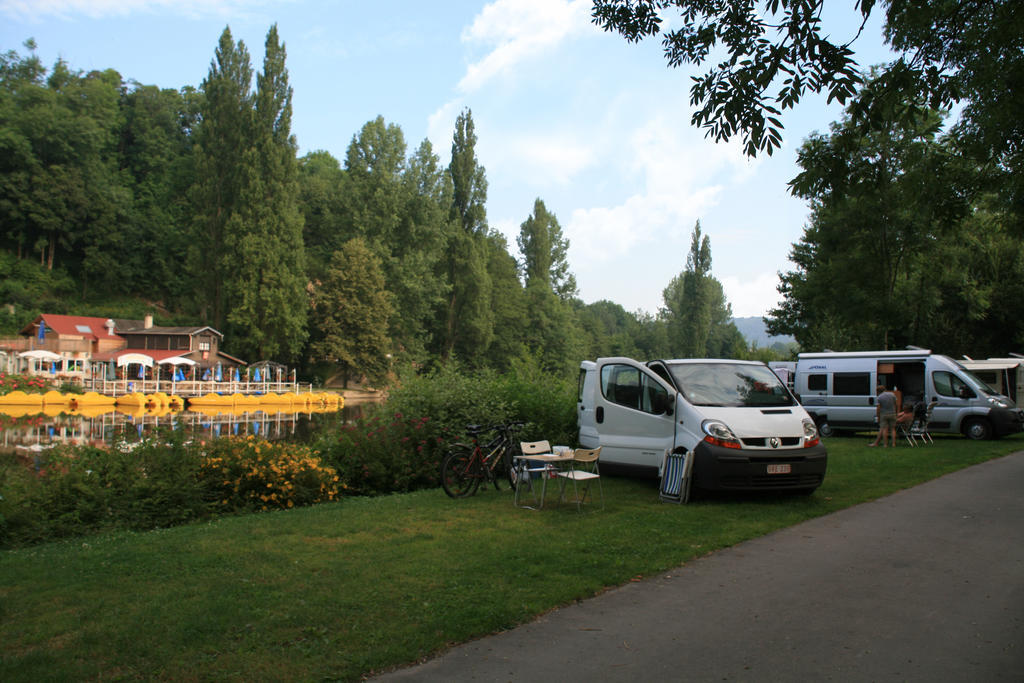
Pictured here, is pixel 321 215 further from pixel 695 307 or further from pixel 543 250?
pixel 695 307

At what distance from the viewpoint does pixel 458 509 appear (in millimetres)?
9727

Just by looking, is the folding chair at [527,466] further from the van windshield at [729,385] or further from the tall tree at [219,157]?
the tall tree at [219,157]

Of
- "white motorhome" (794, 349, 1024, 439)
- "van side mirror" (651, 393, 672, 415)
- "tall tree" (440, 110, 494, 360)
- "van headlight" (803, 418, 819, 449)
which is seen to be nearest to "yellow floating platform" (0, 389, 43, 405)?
"tall tree" (440, 110, 494, 360)

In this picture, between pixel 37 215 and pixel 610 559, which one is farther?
pixel 37 215

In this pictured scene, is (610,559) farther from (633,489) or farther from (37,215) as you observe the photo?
(37,215)

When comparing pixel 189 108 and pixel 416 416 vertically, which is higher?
pixel 189 108

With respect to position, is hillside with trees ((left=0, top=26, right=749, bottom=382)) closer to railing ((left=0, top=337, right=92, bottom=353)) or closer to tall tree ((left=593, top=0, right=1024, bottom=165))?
railing ((left=0, top=337, right=92, bottom=353))

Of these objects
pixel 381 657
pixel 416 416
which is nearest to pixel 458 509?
pixel 416 416

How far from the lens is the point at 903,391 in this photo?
2314 centimetres

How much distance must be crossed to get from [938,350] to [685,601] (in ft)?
127

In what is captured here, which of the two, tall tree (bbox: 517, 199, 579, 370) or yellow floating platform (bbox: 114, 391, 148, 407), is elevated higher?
tall tree (bbox: 517, 199, 579, 370)

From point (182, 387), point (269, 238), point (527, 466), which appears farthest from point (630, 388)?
point (269, 238)

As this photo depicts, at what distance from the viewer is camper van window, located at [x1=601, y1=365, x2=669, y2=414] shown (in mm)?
11422

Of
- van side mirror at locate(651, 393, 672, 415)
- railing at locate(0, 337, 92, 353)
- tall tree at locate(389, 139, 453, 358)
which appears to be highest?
tall tree at locate(389, 139, 453, 358)
